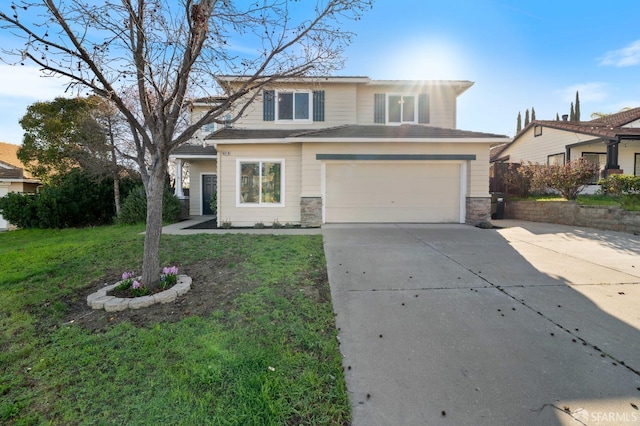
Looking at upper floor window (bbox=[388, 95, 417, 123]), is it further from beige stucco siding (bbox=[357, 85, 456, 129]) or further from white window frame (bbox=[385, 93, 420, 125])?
beige stucco siding (bbox=[357, 85, 456, 129])

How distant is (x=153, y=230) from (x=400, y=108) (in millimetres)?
11840

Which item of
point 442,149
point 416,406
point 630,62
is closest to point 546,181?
point 442,149

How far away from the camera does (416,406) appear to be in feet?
7.26

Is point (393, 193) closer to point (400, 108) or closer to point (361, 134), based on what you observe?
point (361, 134)

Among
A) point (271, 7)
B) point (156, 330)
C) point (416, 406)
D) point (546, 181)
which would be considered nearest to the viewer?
point (416, 406)

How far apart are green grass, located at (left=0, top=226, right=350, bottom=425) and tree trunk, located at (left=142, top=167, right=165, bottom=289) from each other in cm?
102

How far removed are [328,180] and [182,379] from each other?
8900 mm

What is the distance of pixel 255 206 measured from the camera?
1095 cm

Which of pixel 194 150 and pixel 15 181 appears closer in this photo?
pixel 194 150

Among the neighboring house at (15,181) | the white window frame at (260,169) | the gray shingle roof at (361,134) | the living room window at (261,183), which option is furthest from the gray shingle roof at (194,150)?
the neighboring house at (15,181)

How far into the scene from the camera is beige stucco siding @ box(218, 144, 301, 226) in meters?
10.8

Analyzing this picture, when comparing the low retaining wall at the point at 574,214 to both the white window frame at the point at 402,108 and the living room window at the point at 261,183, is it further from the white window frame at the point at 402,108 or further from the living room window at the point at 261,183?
the living room window at the point at 261,183

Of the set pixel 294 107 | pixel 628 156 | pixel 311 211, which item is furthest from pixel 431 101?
pixel 628 156

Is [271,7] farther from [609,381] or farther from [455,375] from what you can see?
[609,381]
